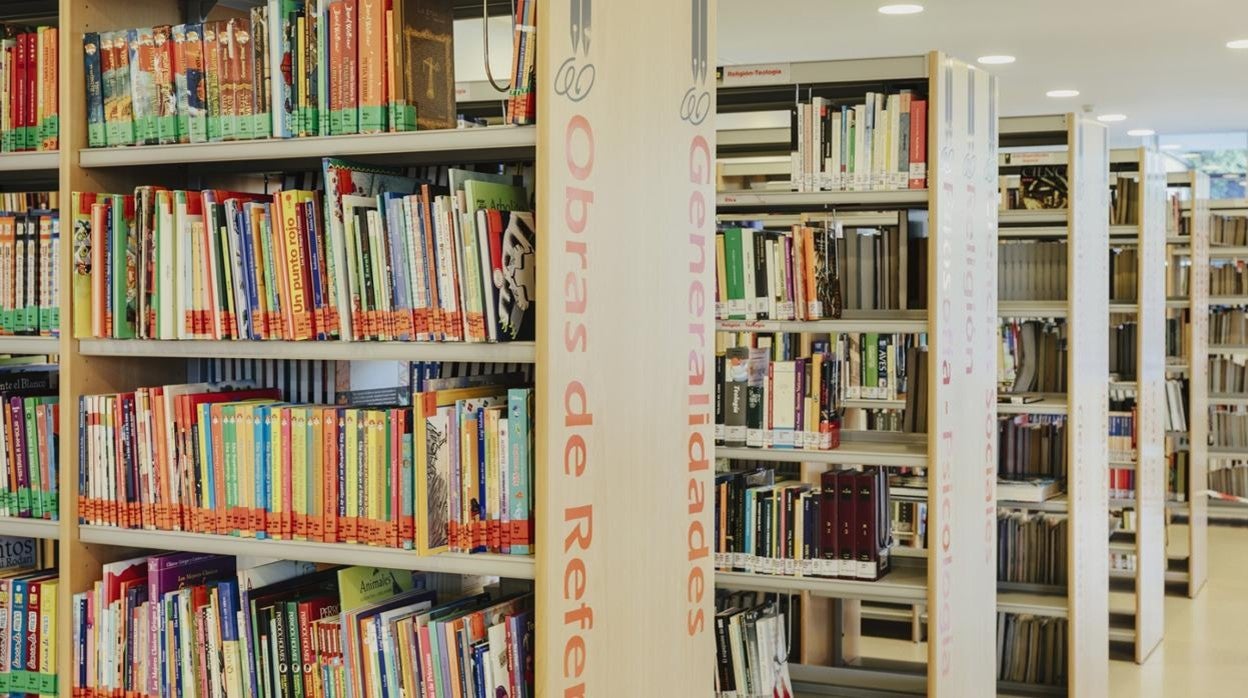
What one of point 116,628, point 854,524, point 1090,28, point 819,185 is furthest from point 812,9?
point 116,628

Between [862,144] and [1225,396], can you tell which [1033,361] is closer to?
[862,144]

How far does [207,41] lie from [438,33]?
48 cm

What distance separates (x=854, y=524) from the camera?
156 inches

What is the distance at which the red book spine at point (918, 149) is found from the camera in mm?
3900

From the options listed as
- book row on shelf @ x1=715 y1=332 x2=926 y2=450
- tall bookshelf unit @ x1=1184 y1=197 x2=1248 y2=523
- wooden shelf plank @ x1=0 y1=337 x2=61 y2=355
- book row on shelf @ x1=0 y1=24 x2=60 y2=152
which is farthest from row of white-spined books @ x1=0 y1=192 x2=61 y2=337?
tall bookshelf unit @ x1=1184 y1=197 x2=1248 y2=523

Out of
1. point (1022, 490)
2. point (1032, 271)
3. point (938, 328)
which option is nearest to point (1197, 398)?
point (1032, 271)

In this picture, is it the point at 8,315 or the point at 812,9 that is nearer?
the point at 8,315

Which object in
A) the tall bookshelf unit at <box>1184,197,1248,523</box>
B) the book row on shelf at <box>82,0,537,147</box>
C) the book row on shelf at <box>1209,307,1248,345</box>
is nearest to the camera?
the book row on shelf at <box>82,0,537,147</box>

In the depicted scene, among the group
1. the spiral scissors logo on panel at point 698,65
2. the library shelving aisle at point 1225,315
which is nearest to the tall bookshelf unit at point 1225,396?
the library shelving aisle at point 1225,315

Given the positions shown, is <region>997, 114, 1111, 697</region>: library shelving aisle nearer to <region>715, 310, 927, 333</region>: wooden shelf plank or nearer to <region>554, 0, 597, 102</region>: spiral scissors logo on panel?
<region>715, 310, 927, 333</region>: wooden shelf plank

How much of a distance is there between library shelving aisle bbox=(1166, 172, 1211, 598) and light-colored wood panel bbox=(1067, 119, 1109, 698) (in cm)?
224

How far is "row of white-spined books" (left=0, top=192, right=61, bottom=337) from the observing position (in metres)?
2.92

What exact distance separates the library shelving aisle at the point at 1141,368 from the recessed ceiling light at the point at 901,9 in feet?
4.23

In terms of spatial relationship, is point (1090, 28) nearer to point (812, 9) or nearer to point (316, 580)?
point (812, 9)
